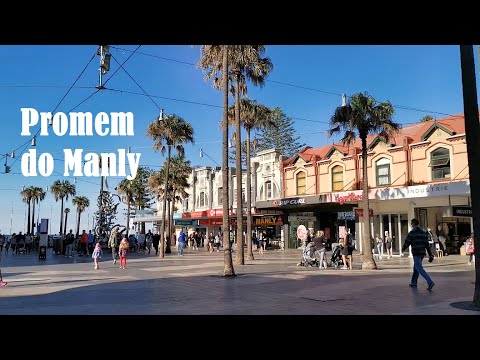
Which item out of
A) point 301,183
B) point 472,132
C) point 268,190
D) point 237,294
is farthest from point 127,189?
point 472,132

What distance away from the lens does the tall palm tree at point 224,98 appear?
53.4 ft

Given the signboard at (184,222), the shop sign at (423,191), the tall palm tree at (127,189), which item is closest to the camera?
the shop sign at (423,191)

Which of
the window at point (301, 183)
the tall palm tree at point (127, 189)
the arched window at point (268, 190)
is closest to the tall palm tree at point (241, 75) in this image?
the window at point (301, 183)

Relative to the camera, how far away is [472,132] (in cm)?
994

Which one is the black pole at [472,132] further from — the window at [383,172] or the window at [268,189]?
the window at [268,189]

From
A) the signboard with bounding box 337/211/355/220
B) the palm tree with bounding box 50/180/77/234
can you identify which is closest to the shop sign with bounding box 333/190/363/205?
the signboard with bounding box 337/211/355/220

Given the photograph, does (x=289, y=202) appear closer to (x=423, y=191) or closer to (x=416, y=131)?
(x=416, y=131)

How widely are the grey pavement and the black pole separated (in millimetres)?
1555

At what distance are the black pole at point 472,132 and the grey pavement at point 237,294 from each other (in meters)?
1.56
